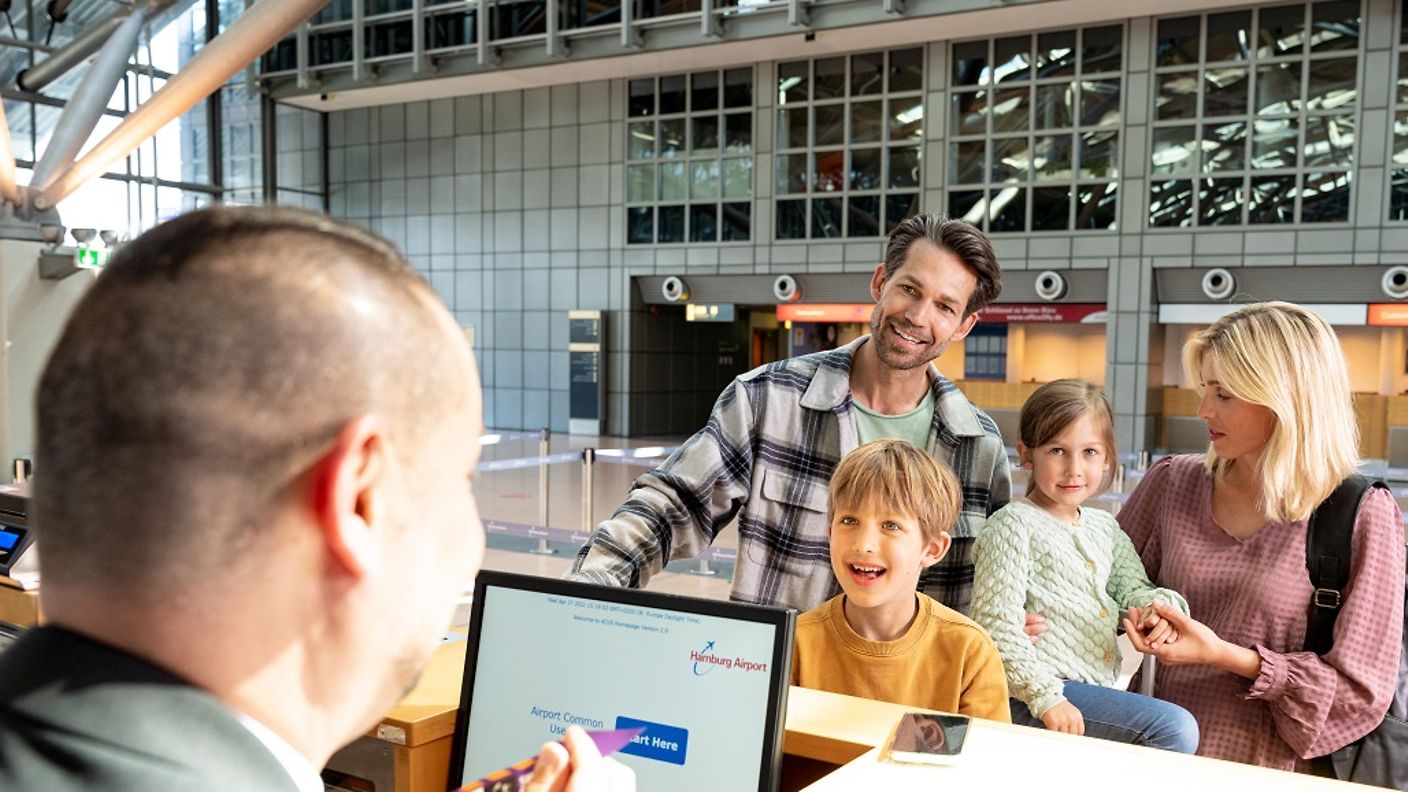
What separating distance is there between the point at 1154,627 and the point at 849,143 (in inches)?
760

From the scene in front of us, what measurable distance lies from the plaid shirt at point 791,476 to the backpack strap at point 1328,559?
0.87 metres

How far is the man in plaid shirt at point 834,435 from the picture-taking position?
329 cm

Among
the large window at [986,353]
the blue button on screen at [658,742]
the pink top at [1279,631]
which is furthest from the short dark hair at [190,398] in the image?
the large window at [986,353]

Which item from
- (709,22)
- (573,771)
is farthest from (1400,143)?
(573,771)

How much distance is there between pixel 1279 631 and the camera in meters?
3.09

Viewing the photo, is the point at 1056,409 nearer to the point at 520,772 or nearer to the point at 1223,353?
the point at 1223,353

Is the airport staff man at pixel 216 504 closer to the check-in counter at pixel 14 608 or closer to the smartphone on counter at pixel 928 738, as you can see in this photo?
the smartphone on counter at pixel 928 738

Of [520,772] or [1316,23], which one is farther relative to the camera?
[1316,23]

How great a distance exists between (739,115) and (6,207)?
12906mm

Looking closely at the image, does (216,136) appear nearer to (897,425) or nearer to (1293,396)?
(897,425)

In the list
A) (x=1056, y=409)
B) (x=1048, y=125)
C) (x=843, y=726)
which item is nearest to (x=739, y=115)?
(x=1048, y=125)

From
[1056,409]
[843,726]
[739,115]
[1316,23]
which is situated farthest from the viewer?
[739,115]

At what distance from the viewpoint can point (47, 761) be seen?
63cm

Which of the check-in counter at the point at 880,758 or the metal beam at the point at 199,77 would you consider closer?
the check-in counter at the point at 880,758
